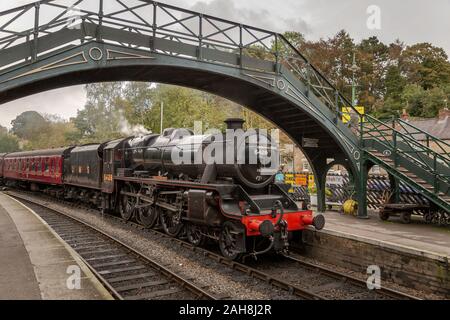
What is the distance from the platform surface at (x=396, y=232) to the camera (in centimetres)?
793

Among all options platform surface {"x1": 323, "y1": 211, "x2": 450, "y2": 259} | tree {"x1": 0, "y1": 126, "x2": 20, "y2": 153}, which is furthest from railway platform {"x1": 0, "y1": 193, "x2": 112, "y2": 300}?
tree {"x1": 0, "y1": 126, "x2": 20, "y2": 153}

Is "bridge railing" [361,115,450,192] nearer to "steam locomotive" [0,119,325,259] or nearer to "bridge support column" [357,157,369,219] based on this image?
"bridge support column" [357,157,369,219]

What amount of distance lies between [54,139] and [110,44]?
6424 centimetres

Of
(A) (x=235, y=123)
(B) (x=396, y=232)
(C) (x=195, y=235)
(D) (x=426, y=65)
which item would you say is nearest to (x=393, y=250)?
(B) (x=396, y=232)

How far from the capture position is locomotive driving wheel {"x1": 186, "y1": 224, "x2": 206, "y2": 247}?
386 inches

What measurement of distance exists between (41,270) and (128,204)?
680 cm

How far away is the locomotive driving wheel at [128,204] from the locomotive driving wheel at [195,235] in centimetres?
343

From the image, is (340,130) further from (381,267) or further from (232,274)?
(232,274)

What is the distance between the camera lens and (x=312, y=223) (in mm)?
8977

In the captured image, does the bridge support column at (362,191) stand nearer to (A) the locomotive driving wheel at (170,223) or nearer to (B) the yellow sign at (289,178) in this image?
(A) the locomotive driving wheel at (170,223)

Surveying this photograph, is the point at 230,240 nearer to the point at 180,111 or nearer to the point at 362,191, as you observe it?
the point at 362,191

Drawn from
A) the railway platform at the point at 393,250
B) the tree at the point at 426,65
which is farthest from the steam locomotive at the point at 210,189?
the tree at the point at 426,65

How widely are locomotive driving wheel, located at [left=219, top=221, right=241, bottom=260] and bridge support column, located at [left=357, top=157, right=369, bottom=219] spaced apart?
19.1 ft
